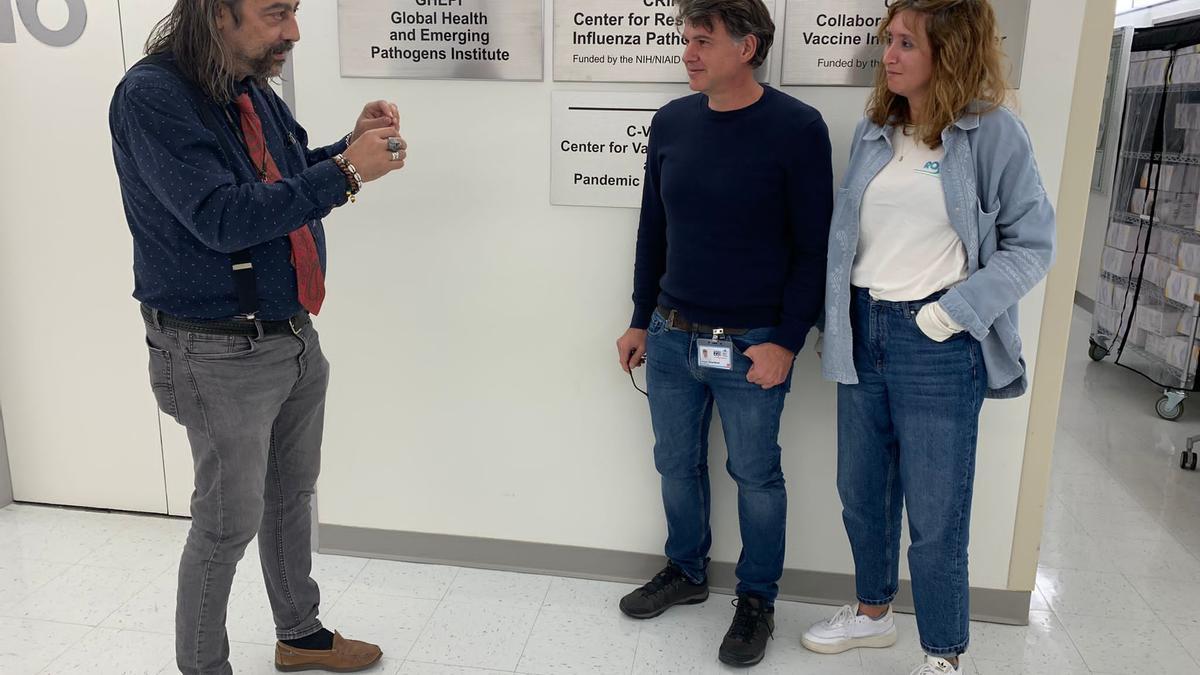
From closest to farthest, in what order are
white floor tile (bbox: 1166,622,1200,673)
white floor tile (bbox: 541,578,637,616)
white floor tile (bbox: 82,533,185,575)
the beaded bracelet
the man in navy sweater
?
the beaded bracelet
the man in navy sweater
white floor tile (bbox: 1166,622,1200,673)
white floor tile (bbox: 541,578,637,616)
white floor tile (bbox: 82,533,185,575)

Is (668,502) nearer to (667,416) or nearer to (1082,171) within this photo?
(667,416)

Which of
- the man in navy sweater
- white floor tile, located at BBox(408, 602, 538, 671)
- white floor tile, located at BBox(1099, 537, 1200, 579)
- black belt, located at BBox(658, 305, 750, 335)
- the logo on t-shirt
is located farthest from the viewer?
white floor tile, located at BBox(1099, 537, 1200, 579)

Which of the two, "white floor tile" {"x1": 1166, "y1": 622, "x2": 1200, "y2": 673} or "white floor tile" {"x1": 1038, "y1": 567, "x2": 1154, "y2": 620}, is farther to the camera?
"white floor tile" {"x1": 1038, "y1": 567, "x2": 1154, "y2": 620}

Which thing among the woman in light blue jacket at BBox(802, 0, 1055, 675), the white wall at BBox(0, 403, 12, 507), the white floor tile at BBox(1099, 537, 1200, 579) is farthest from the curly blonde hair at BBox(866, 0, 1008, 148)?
the white wall at BBox(0, 403, 12, 507)

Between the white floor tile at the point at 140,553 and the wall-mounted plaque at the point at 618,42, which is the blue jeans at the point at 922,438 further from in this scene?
the white floor tile at the point at 140,553

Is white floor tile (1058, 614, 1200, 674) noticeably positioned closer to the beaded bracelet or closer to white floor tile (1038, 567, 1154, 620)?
white floor tile (1038, 567, 1154, 620)

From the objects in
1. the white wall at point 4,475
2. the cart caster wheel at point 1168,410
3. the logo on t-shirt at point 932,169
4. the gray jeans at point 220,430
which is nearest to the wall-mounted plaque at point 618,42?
the logo on t-shirt at point 932,169

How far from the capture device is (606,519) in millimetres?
2648

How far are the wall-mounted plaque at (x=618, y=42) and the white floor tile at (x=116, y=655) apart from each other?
1839 millimetres

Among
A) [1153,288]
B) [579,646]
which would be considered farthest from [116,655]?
[1153,288]

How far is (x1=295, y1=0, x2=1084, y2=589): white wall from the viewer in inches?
96.2

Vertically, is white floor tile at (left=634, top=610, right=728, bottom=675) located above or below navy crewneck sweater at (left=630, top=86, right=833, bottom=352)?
below

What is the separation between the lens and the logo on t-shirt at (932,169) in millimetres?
1888

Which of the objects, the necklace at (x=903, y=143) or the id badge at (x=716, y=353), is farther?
the id badge at (x=716, y=353)
